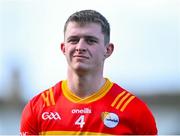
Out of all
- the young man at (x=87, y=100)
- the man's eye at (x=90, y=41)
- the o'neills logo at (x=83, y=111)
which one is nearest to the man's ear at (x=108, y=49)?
the young man at (x=87, y=100)

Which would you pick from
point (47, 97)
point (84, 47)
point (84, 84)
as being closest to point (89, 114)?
point (84, 84)

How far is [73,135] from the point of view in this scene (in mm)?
3553

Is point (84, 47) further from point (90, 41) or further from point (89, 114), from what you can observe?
point (89, 114)

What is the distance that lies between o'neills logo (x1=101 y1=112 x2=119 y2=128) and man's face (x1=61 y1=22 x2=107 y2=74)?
268 mm

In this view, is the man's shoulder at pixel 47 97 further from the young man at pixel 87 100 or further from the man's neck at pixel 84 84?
the man's neck at pixel 84 84

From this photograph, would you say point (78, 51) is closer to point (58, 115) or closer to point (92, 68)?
point (92, 68)

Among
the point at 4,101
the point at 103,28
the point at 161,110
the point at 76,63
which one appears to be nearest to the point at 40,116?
the point at 76,63

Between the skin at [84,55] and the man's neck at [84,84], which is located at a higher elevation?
the skin at [84,55]

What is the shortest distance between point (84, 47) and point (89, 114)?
394 millimetres

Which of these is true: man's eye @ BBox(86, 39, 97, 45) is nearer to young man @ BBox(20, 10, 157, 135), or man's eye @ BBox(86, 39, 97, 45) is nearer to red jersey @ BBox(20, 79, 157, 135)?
young man @ BBox(20, 10, 157, 135)

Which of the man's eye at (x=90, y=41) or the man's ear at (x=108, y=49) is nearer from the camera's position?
the man's eye at (x=90, y=41)

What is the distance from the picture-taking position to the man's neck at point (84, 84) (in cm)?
360

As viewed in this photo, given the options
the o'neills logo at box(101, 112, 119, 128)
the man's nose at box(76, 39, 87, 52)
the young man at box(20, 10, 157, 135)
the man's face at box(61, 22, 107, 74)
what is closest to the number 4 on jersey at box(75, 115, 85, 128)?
the young man at box(20, 10, 157, 135)

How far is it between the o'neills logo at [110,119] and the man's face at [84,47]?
0.88 ft
